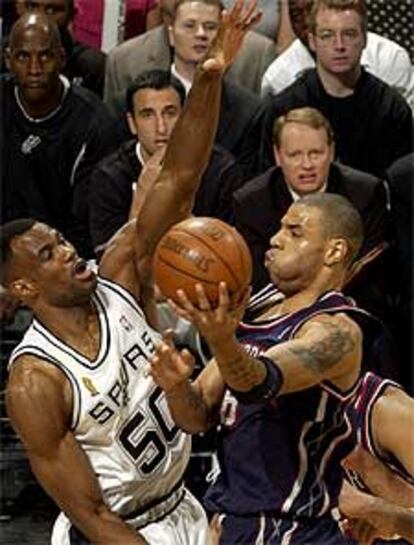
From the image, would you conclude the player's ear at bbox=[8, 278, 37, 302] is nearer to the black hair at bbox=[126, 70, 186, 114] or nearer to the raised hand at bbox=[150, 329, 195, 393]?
the raised hand at bbox=[150, 329, 195, 393]

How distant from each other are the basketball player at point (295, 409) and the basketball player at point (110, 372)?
0.88ft

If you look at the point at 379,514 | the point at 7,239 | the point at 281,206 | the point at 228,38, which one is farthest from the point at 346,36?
the point at 379,514

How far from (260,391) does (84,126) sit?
9.76 ft

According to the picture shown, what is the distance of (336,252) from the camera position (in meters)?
5.02

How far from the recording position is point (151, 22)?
784cm

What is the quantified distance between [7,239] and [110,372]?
0.56 meters

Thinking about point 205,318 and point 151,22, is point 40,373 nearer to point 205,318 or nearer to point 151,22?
point 205,318

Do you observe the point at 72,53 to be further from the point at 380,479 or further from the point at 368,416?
the point at 380,479

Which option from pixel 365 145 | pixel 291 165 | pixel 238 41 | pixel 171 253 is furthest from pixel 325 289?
pixel 365 145

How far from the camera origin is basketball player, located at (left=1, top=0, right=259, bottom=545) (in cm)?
505

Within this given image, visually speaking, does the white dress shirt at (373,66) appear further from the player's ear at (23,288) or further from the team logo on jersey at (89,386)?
the team logo on jersey at (89,386)

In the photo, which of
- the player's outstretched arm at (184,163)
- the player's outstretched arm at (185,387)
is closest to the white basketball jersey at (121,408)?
the player's outstretched arm at (184,163)

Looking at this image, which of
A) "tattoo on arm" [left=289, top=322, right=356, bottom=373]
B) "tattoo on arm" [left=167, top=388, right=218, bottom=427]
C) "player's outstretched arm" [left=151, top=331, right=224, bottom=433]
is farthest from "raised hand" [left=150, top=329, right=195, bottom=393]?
"tattoo on arm" [left=289, top=322, right=356, bottom=373]

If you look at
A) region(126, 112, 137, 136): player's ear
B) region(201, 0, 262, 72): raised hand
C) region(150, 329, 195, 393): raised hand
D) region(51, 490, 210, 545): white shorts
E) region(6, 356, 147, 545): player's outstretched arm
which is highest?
region(201, 0, 262, 72): raised hand
